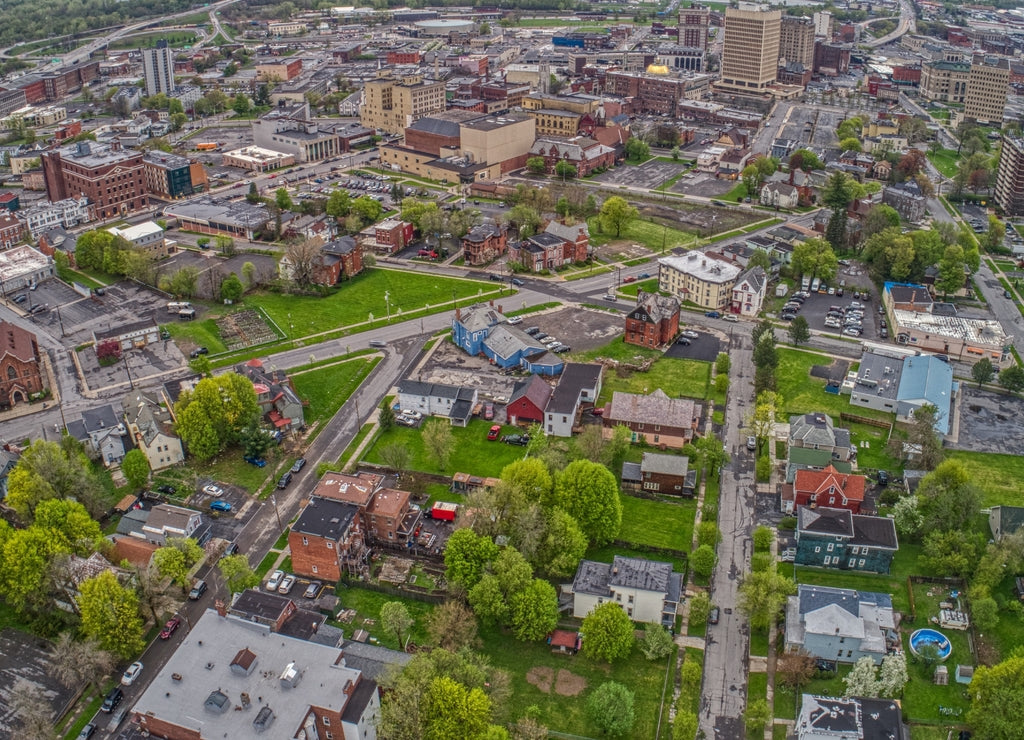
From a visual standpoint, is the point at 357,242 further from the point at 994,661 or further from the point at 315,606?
the point at 994,661

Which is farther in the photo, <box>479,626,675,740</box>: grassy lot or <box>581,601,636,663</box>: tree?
<box>581,601,636,663</box>: tree

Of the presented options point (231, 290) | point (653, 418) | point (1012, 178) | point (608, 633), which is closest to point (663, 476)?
point (653, 418)

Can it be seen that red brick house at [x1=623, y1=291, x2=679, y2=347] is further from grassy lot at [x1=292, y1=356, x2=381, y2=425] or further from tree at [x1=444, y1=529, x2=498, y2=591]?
tree at [x1=444, y1=529, x2=498, y2=591]

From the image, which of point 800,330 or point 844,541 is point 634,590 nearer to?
point 844,541

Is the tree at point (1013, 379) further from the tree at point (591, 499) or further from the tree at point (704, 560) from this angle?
the tree at point (591, 499)

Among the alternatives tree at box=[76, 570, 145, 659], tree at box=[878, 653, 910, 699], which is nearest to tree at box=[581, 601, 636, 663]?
tree at box=[878, 653, 910, 699]

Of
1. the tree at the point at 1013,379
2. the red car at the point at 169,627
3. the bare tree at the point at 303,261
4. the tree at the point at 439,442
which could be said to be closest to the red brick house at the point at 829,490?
the tree at the point at 439,442

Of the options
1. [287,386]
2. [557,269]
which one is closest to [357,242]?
[557,269]
